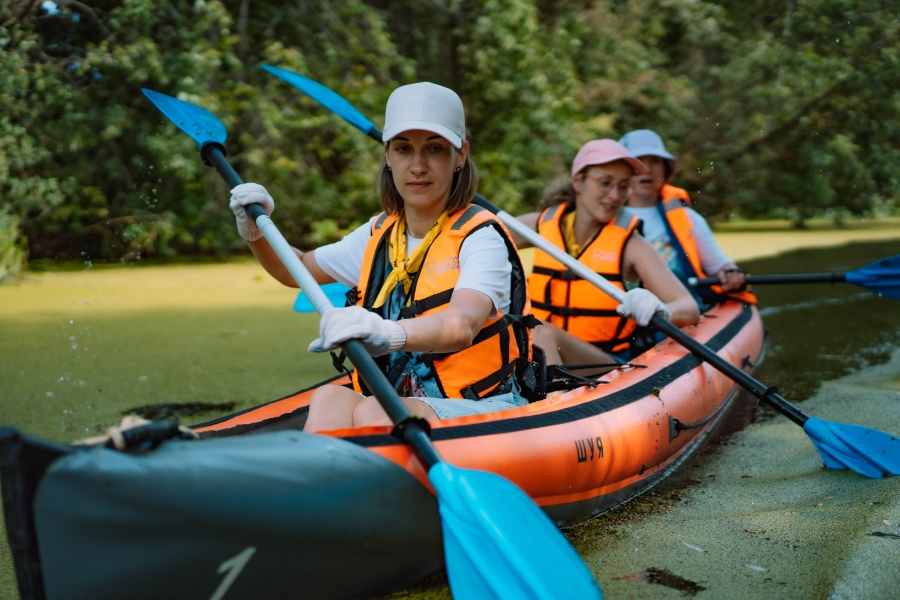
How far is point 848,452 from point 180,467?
6.11 feet

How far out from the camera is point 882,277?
387 centimetres

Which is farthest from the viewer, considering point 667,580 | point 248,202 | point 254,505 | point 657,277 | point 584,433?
point 657,277

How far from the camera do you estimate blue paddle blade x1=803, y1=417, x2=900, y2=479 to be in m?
2.20

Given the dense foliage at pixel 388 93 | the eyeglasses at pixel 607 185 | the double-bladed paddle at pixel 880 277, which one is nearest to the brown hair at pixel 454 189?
the eyeglasses at pixel 607 185

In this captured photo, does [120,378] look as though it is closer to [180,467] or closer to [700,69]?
[180,467]

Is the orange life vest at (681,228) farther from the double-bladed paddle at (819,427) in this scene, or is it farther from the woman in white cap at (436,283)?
the woman in white cap at (436,283)

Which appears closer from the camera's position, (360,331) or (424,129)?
(360,331)

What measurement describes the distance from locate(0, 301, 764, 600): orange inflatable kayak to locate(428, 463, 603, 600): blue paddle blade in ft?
0.27

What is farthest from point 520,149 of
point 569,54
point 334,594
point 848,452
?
point 334,594

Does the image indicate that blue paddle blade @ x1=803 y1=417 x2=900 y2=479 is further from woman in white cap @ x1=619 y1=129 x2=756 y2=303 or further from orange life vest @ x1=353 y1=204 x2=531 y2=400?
woman in white cap @ x1=619 y1=129 x2=756 y2=303

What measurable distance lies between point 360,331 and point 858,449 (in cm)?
152

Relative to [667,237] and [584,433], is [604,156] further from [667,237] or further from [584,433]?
[584,433]

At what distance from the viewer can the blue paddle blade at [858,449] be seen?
2.20 metres

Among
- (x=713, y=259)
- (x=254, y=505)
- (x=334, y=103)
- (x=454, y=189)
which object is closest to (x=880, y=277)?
(x=713, y=259)
